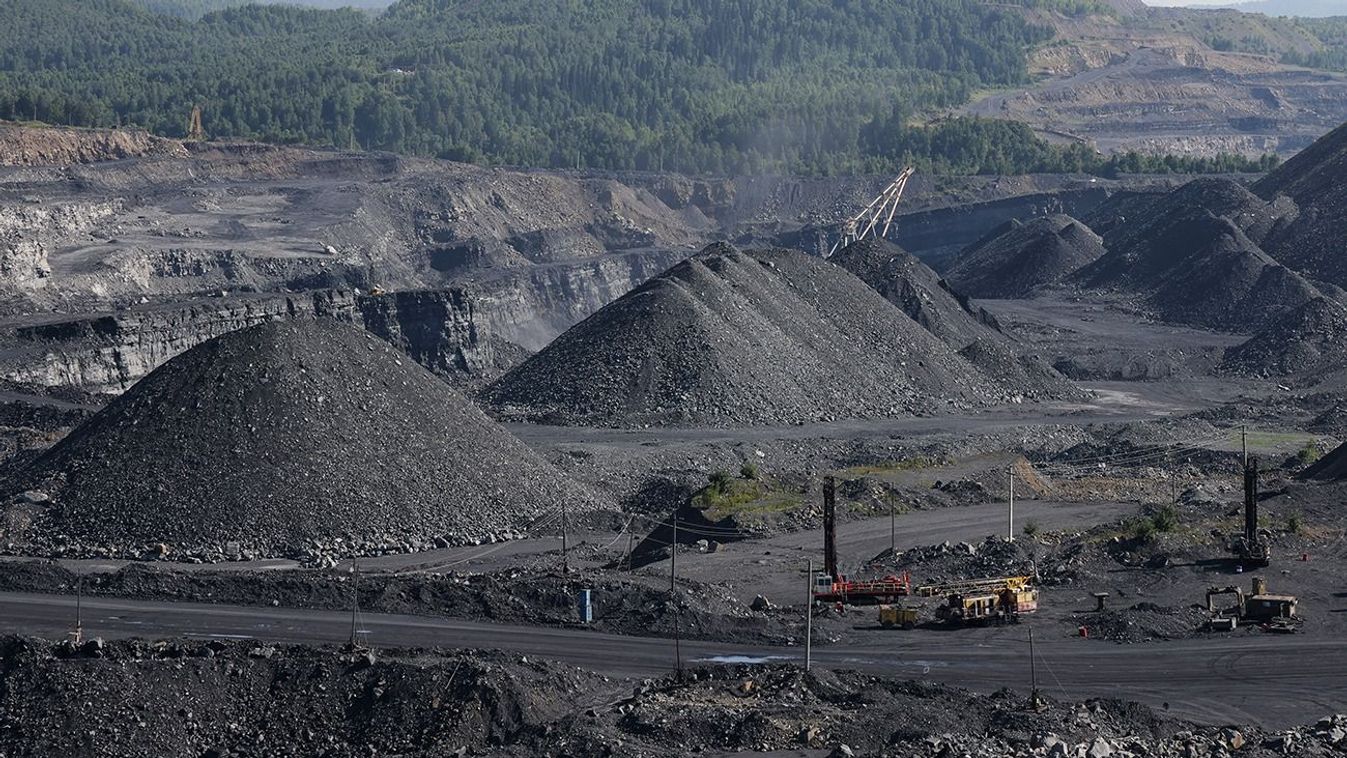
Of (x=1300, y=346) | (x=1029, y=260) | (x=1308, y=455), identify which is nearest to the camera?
(x=1308, y=455)

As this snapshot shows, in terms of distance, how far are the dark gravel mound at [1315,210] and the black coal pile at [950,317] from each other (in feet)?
97.9

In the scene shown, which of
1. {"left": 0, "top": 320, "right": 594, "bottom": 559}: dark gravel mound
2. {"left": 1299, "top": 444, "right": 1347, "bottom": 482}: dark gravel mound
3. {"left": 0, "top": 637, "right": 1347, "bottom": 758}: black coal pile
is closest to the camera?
{"left": 0, "top": 637, "right": 1347, "bottom": 758}: black coal pile

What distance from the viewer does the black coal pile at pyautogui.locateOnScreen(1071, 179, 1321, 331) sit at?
145 m

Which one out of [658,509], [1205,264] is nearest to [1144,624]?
[658,509]

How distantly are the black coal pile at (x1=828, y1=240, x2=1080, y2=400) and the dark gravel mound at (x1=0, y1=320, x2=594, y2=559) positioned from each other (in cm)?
4453

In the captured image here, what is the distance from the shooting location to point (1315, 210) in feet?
Result: 525

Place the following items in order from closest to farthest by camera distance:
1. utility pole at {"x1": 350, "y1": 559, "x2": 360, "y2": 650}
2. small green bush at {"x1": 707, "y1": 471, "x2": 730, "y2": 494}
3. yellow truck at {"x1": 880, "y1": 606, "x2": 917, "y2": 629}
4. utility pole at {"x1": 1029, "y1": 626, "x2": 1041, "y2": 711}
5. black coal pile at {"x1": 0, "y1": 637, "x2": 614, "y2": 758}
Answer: black coal pile at {"x1": 0, "y1": 637, "x2": 614, "y2": 758} → utility pole at {"x1": 1029, "y1": 626, "x2": 1041, "y2": 711} → utility pole at {"x1": 350, "y1": 559, "x2": 360, "y2": 650} → yellow truck at {"x1": 880, "y1": 606, "x2": 917, "y2": 629} → small green bush at {"x1": 707, "y1": 471, "x2": 730, "y2": 494}

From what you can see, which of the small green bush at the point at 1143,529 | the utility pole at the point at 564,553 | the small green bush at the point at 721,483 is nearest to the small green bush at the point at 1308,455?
the small green bush at the point at 1143,529

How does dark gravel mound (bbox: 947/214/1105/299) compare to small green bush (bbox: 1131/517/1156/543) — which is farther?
dark gravel mound (bbox: 947/214/1105/299)

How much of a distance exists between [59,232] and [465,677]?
9882 centimetres

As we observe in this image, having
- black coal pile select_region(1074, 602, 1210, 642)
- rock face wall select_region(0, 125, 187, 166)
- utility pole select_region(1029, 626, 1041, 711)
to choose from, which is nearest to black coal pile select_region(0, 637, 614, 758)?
utility pole select_region(1029, 626, 1041, 711)

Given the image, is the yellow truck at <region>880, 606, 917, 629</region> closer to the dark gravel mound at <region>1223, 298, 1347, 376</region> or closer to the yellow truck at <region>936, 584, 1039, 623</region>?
the yellow truck at <region>936, 584, 1039, 623</region>

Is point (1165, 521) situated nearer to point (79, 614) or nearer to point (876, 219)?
point (79, 614)

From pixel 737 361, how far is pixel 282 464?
1406 inches
